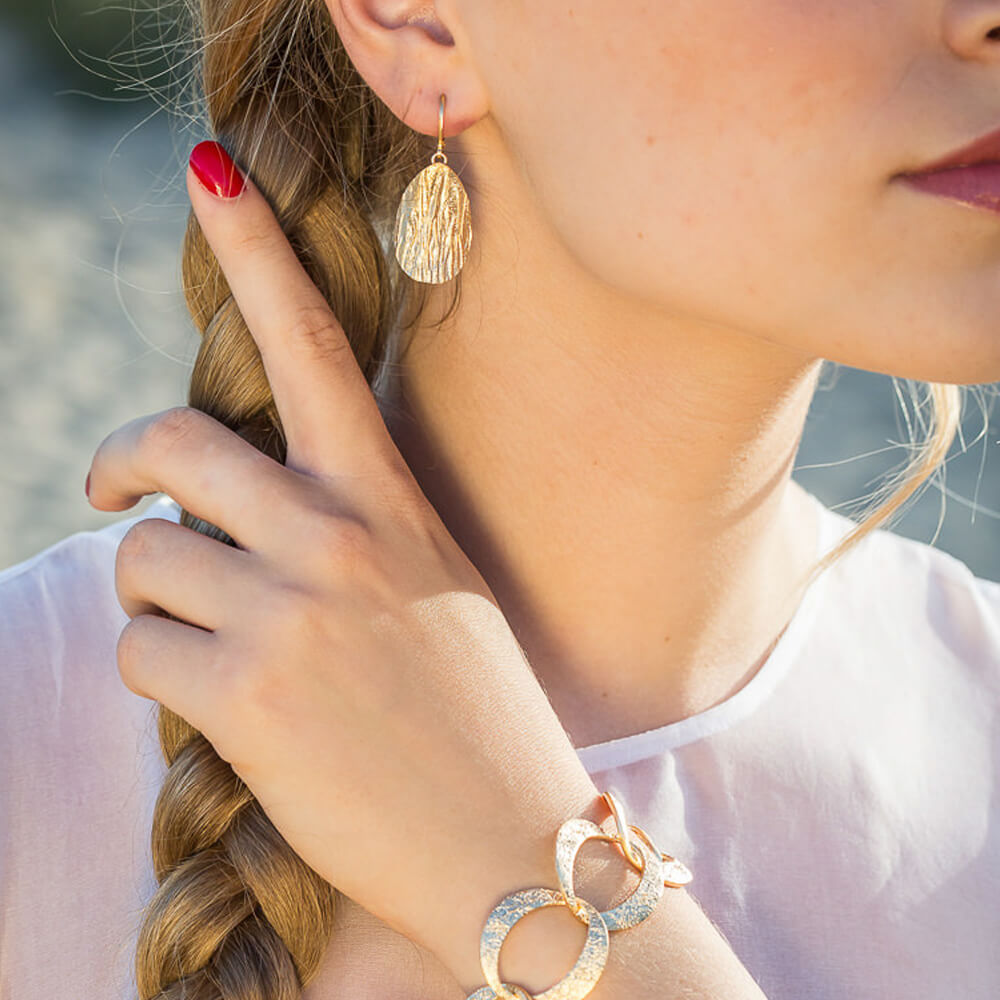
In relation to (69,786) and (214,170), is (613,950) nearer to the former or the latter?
(69,786)

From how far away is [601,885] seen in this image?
98cm

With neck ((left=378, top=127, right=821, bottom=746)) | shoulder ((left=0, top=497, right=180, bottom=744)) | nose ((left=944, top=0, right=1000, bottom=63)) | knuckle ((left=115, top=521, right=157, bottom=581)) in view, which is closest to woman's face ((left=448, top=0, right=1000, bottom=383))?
nose ((left=944, top=0, right=1000, bottom=63))

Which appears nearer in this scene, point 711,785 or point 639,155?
point 639,155

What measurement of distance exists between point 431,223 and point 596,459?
266 millimetres

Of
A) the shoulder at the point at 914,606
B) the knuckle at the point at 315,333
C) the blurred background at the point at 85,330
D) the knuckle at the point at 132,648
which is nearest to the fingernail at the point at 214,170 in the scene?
the knuckle at the point at 315,333

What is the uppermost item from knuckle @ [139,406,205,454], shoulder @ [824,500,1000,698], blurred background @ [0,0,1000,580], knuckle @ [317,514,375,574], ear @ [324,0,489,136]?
ear @ [324,0,489,136]

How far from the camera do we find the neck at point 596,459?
46.0 inches

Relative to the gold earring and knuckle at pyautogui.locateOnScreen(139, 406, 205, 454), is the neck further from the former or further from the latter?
knuckle at pyautogui.locateOnScreen(139, 406, 205, 454)

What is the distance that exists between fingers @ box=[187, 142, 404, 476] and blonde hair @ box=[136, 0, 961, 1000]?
5cm

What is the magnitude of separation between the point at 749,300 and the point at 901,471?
1.91 feet

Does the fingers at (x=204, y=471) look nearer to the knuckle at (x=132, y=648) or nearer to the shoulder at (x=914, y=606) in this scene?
the knuckle at (x=132, y=648)

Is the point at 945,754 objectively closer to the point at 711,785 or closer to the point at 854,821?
the point at 854,821

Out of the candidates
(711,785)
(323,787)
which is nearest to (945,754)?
(711,785)

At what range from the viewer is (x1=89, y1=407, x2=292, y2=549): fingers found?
1043 millimetres
